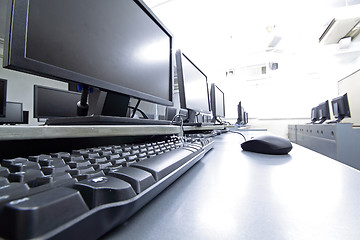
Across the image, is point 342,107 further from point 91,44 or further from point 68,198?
point 68,198

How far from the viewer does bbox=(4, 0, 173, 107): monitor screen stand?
32cm

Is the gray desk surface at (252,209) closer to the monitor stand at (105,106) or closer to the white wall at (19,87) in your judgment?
the monitor stand at (105,106)

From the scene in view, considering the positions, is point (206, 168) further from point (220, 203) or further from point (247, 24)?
point (247, 24)

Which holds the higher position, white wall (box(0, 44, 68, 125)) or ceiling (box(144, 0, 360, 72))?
ceiling (box(144, 0, 360, 72))

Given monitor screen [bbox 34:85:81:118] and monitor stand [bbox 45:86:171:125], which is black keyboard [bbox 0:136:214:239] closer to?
monitor stand [bbox 45:86:171:125]

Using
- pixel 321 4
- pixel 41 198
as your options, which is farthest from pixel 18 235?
pixel 321 4

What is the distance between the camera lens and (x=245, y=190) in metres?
0.27

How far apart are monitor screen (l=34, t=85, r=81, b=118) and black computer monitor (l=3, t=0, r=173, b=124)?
84 cm

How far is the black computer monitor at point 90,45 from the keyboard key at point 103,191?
11.7 inches

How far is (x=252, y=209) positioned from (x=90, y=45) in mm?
510

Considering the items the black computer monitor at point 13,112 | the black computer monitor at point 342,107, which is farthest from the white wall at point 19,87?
the black computer monitor at point 342,107

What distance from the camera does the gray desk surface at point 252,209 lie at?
6.4 inches

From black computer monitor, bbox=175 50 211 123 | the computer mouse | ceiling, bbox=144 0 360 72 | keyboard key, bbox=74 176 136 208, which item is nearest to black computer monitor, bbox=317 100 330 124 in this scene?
ceiling, bbox=144 0 360 72

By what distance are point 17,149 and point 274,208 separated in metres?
0.50
